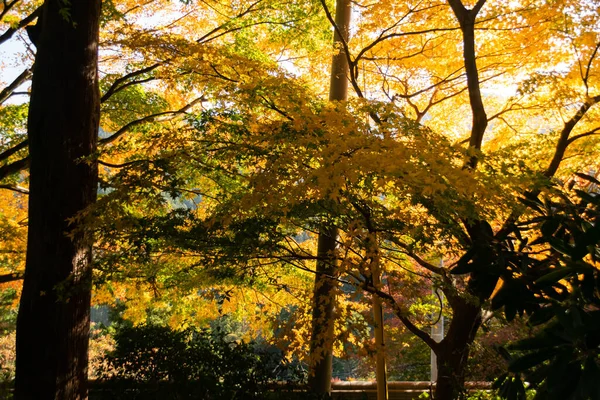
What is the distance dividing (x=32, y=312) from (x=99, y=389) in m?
2.20

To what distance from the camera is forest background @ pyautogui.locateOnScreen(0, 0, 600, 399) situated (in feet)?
10.2

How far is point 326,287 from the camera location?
188 inches

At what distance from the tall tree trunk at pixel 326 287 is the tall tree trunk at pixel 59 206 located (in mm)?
1794

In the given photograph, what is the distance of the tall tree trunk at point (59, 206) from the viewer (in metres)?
3.85

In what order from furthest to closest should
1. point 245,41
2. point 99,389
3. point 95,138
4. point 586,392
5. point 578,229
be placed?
point 245,41
point 99,389
point 95,138
point 578,229
point 586,392

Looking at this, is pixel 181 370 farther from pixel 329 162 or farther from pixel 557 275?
pixel 557 275

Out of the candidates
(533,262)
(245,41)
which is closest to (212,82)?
(245,41)

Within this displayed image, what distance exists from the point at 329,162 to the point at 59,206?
7.56 feet

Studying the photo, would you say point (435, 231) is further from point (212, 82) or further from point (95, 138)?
point (95, 138)

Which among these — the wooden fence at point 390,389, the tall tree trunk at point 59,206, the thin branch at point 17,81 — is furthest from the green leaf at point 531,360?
the thin branch at point 17,81

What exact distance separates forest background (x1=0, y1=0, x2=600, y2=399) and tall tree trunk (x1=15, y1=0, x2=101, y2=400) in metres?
0.02

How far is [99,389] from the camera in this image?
5695mm

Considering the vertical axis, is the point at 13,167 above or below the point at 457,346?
above

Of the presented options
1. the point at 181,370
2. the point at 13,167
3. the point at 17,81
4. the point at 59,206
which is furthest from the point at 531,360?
the point at 17,81
